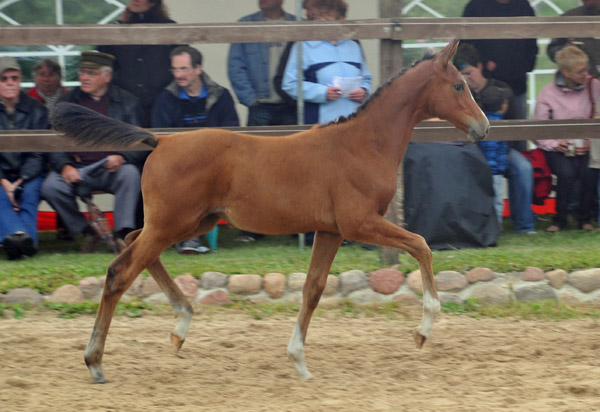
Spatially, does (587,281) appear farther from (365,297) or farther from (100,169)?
(100,169)

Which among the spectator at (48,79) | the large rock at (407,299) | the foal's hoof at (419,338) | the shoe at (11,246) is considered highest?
the spectator at (48,79)

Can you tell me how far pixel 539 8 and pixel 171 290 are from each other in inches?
238

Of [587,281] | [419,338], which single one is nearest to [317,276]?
[419,338]

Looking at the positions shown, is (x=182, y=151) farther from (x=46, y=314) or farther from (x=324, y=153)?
(x=46, y=314)

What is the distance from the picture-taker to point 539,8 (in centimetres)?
930

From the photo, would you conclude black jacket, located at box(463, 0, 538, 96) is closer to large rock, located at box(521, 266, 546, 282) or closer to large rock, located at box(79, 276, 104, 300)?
large rock, located at box(521, 266, 546, 282)

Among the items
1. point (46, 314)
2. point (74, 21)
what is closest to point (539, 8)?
point (74, 21)

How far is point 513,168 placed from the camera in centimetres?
822

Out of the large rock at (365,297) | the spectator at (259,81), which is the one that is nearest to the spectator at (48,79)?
the spectator at (259,81)

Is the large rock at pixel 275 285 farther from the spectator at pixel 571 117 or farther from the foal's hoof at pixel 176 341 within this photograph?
the spectator at pixel 571 117

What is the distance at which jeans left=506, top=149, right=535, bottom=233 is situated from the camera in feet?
26.8

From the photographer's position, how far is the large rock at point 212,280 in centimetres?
671

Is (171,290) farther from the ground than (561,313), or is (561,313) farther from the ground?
(171,290)

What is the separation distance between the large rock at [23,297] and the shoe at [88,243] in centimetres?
115
